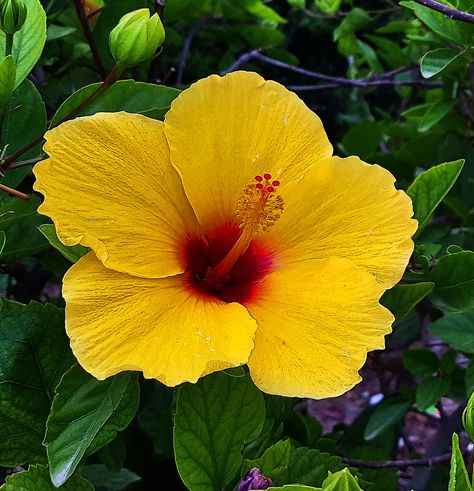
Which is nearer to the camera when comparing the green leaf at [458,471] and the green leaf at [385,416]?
the green leaf at [458,471]

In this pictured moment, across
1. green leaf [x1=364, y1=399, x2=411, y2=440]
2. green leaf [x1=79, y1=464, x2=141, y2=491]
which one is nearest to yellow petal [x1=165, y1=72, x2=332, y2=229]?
green leaf [x1=79, y1=464, x2=141, y2=491]

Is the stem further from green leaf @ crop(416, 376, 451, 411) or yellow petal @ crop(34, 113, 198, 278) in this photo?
green leaf @ crop(416, 376, 451, 411)

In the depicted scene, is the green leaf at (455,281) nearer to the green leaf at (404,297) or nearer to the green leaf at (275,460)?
the green leaf at (404,297)

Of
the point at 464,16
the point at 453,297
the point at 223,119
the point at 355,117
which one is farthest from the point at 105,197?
the point at 355,117

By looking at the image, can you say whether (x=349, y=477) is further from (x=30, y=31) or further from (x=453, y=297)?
(x=30, y=31)

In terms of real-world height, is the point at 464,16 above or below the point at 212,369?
above

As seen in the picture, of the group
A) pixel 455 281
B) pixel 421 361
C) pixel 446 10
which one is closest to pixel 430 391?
pixel 421 361

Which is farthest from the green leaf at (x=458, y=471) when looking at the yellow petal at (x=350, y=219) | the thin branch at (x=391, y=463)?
the thin branch at (x=391, y=463)
